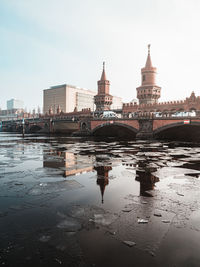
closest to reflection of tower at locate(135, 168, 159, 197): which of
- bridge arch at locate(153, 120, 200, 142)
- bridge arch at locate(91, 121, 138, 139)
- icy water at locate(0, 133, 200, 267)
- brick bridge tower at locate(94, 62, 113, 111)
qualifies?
icy water at locate(0, 133, 200, 267)

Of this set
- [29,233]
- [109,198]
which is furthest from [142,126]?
[29,233]

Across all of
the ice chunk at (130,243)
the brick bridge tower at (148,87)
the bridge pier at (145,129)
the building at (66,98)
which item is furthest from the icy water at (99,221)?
the building at (66,98)

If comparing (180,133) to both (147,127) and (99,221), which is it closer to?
(147,127)

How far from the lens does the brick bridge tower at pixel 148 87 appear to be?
245ft

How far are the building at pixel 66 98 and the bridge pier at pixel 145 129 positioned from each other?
135458 millimetres

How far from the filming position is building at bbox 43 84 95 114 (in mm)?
168250

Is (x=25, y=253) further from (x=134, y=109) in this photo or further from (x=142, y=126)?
(x=134, y=109)

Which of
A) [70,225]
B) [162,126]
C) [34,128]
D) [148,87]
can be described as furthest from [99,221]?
[34,128]

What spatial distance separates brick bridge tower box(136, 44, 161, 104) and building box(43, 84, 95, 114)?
99.6m

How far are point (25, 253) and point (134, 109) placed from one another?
6832cm

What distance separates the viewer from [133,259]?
3428 mm

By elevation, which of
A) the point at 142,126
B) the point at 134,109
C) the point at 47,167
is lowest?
the point at 47,167

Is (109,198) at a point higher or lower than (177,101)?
lower

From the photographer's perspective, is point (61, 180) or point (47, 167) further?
point (47, 167)
